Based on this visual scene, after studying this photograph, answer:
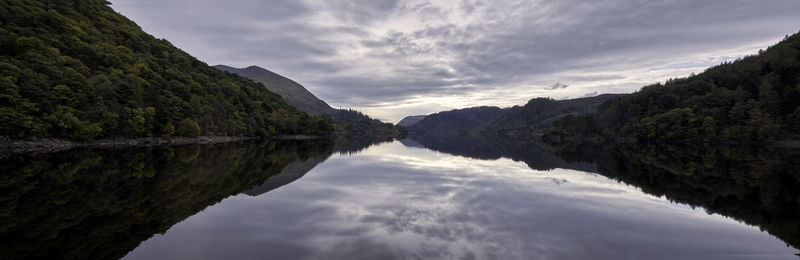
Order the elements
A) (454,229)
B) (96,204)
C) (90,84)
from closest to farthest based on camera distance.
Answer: (454,229), (96,204), (90,84)

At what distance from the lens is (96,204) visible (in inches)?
496

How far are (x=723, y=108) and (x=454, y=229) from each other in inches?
5437

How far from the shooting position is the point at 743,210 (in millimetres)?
13336

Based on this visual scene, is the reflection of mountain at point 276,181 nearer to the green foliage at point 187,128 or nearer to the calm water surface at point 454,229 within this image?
the calm water surface at point 454,229

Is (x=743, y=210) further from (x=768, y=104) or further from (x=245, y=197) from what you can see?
(x=768, y=104)

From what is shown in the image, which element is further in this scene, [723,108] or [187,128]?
[723,108]

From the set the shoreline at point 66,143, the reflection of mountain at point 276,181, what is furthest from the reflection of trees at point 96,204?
the shoreline at point 66,143

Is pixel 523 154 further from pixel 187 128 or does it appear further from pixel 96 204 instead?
pixel 187 128

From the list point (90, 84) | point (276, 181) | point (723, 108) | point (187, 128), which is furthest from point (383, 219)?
point (723, 108)

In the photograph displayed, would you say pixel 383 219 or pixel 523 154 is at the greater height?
pixel 383 219

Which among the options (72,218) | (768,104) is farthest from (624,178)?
(768,104)

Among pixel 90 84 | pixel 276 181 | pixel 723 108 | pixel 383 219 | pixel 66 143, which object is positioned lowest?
pixel 383 219

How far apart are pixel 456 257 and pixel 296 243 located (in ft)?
13.7

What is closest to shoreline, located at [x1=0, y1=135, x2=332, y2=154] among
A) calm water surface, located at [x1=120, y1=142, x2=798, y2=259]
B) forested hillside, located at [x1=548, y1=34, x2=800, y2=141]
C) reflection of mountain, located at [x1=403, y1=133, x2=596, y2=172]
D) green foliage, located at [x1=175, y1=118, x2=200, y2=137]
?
green foliage, located at [x1=175, y1=118, x2=200, y2=137]
